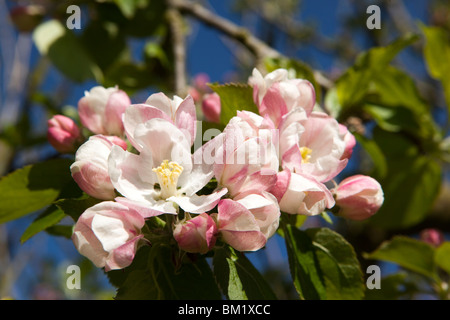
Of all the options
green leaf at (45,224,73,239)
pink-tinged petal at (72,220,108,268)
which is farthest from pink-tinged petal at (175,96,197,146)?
green leaf at (45,224,73,239)

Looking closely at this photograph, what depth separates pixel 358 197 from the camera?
0.81 m

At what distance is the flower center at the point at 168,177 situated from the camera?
710mm

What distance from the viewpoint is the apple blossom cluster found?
2.10 feet

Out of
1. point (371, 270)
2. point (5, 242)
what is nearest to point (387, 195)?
point (371, 270)

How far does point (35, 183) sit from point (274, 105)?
0.48 m

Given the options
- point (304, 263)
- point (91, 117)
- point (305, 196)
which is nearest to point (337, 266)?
point (304, 263)

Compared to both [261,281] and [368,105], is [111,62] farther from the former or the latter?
[261,281]

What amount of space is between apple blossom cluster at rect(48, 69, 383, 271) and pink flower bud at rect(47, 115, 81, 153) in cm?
20

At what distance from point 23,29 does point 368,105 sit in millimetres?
1334

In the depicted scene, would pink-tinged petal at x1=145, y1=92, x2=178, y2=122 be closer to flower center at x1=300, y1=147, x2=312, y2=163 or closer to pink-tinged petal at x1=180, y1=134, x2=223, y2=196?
pink-tinged petal at x1=180, y1=134, x2=223, y2=196

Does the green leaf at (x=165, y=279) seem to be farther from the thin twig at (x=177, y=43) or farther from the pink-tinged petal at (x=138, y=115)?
the thin twig at (x=177, y=43)

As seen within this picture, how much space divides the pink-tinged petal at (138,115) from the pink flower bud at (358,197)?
33 centimetres

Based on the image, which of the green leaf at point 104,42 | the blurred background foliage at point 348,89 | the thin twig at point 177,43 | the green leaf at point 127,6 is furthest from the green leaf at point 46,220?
the green leaf at point 104,42

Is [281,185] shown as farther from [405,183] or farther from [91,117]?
[405,183]
